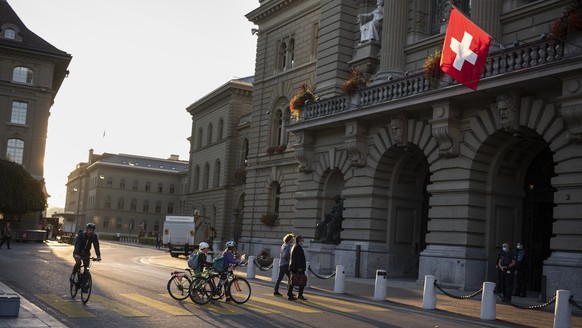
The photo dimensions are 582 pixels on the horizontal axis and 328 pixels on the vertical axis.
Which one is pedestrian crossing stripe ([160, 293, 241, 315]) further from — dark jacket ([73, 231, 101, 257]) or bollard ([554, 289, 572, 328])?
bollard ([554, 289, 572, 328])

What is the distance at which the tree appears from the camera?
2218 inches

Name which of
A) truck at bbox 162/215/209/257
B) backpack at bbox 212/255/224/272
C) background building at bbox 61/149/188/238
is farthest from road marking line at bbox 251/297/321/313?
background building at bbox 61/149/188/238

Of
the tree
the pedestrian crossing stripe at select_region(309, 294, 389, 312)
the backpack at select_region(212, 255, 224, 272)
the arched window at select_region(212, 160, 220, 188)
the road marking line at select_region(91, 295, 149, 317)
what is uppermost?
the arched window at select_region(212, 160, 220, 188)

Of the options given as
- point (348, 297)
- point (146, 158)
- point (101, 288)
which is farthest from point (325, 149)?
point (146, 158)

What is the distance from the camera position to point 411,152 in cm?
2848

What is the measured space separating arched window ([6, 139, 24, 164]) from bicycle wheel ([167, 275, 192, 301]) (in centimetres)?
5234

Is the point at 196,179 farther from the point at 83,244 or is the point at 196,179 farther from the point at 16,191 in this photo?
the point at 83,244

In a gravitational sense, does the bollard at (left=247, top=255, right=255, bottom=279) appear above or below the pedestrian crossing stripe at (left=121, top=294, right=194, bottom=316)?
above

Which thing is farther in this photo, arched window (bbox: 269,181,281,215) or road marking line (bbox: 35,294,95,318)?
arched window (bbox: 269,181,281,215)

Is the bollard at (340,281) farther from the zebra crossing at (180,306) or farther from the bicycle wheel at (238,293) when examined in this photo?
the bicycle wheel at (238,293)

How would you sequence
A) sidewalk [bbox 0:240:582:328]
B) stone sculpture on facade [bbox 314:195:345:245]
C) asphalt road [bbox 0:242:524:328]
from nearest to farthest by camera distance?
sidewalk [bbox 0:240:582:328]
asphalt road [bbox 0:242:524:328]
stone sculpture on facade [bbox 314:195:345:245]

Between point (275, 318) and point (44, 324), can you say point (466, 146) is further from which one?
point (44, 324)

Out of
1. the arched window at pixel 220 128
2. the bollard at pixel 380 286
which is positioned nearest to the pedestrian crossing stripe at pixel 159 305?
the bollard at pixel 380 286

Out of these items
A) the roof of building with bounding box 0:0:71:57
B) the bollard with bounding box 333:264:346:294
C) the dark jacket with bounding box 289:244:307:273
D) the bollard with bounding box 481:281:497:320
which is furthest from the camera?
the roof of building with bounding box 0:0:71:57
